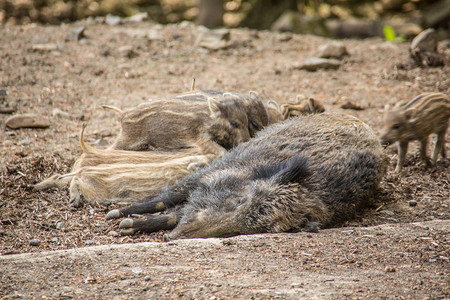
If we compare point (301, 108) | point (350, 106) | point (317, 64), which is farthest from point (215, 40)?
point (301, 108)

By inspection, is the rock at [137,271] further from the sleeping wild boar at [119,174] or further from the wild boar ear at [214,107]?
the wild boar ear at [214,107]

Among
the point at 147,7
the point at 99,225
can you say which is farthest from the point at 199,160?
the point at 147,7

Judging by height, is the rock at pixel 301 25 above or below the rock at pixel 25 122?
above

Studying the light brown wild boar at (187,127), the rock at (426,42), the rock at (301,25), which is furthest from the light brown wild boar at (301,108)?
the rock at (301,25)

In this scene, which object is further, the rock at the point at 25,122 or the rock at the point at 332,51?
the rock at the point at 332,51

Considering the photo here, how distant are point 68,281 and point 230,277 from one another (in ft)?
2.53

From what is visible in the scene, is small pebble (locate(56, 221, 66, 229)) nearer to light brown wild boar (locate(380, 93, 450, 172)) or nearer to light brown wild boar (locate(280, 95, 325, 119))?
light brown wild boar (locate(280, 95, 325, 119))

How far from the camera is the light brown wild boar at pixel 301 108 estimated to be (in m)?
4.87

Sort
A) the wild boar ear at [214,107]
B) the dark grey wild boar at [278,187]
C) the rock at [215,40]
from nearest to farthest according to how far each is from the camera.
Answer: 1. the dark grey wild boar at [278,187]
2. the wild boar ear at [214,107]
3. the rock at [215,40]

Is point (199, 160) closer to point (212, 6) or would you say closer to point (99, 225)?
point (99, 225)

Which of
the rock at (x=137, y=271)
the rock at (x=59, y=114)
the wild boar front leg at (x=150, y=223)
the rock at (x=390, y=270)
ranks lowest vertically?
the wild boar front leg at (x=150, y=223)

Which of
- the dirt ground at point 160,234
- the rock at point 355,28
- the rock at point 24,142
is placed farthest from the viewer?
the rock at point 355,28

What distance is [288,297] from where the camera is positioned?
2.20 m

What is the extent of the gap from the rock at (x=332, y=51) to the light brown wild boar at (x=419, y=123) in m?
2.86
